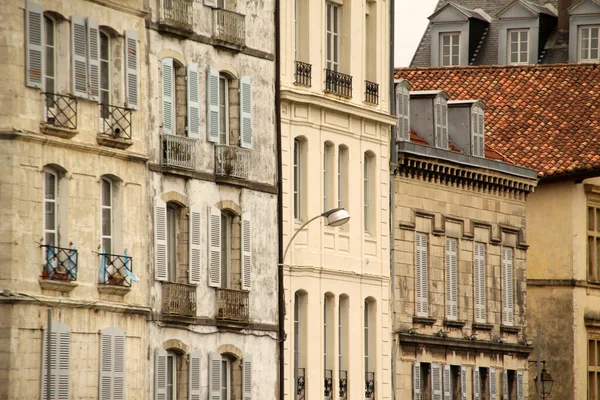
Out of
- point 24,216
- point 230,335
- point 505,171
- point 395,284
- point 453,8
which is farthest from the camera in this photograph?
point 453,8

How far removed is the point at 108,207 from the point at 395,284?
54.2ft

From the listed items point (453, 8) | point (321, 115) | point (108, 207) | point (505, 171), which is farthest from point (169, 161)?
point (453, 8)

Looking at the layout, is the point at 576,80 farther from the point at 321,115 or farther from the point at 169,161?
the point at 169,161

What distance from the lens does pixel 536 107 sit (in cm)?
8638

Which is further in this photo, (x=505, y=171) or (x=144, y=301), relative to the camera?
(x=505, y=171)

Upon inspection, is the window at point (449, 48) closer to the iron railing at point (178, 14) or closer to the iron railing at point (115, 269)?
the iron railing at point (178, 14)

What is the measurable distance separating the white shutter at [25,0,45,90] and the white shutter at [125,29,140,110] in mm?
3549

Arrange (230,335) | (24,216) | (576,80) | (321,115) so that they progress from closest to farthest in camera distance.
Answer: (24,216), (230,335), (321,115), (576,80)

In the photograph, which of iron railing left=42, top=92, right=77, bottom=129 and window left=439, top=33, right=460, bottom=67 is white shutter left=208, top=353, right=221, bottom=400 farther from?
window left=439, top=33, right=460, bottom=67

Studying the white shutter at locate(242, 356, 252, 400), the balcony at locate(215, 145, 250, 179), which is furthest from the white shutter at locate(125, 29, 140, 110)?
the white shutter at locate(242, 356, 252, 400)

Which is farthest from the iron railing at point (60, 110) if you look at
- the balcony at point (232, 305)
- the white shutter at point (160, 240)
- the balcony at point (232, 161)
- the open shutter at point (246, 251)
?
the open shutter at point (246, 251)

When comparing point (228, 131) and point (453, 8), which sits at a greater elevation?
point (453, 8)

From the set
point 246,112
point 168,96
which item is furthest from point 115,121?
point 246,112

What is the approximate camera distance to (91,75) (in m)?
57.2
